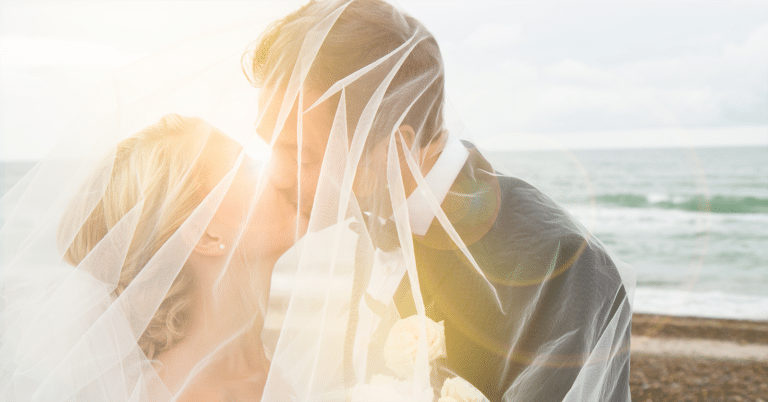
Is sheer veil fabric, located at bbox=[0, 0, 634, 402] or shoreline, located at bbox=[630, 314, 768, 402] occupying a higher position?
sheer veil fabric, located at bbox=[0, 0, 634, 402]

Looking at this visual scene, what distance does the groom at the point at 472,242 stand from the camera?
1.41m

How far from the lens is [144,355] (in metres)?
1.65

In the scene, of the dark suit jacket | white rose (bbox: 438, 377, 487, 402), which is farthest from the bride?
white rose (bbox: 438, 377, 487, 402)

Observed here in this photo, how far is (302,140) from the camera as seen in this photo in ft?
4.90

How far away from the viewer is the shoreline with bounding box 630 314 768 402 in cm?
531

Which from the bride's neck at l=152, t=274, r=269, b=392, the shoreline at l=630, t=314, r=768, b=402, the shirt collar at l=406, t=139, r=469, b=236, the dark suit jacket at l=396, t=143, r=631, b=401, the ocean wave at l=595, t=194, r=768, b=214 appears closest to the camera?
the dark suit jacket at l=396, t=143, r=631, b=401

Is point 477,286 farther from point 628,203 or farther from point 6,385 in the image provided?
point 628,203

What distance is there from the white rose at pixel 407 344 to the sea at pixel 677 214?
837 millimetres

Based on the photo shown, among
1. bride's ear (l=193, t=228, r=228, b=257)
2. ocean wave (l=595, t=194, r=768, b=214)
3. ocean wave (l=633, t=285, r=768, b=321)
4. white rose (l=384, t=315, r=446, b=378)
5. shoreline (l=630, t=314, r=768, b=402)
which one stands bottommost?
ocean wave (l=595, t=194, r=768, b=214)

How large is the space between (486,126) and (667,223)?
15.4 m

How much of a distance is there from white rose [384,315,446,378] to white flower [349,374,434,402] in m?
0.03

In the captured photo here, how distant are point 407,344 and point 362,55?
0.88 m

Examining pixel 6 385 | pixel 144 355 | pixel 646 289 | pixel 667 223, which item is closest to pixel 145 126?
pixel 144 355

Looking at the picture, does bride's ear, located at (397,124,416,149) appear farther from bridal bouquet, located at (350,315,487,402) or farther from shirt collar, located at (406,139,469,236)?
bridal bouquet, located at (350,315,487,402)
